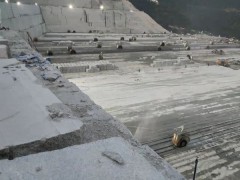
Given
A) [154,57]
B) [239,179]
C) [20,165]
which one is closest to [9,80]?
[20,165]

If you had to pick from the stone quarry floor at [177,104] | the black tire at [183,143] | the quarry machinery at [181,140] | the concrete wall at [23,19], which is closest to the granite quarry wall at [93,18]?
the concrete wall at [23,19]

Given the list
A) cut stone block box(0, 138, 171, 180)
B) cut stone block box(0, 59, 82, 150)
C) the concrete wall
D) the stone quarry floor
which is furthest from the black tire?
the concrete wall

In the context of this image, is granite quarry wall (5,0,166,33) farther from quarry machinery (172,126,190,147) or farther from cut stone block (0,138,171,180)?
cut stone block (0,138,171,180)

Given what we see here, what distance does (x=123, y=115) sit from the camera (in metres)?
10.9

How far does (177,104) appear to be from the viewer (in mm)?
12336

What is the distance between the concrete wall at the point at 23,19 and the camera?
25.5m

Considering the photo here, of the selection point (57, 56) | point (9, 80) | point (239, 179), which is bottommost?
point (239, 179)

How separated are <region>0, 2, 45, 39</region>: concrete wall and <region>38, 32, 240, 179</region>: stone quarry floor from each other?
8.25 m

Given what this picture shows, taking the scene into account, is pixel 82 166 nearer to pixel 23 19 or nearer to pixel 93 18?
pixel 23 19

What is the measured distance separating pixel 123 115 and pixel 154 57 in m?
11.8

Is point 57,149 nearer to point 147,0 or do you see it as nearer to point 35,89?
point 35,89

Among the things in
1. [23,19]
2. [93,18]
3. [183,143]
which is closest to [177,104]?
[183,143]

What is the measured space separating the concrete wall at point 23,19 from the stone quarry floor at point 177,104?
27.1 feet

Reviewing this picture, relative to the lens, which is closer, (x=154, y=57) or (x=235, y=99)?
(x=235, y=99)
